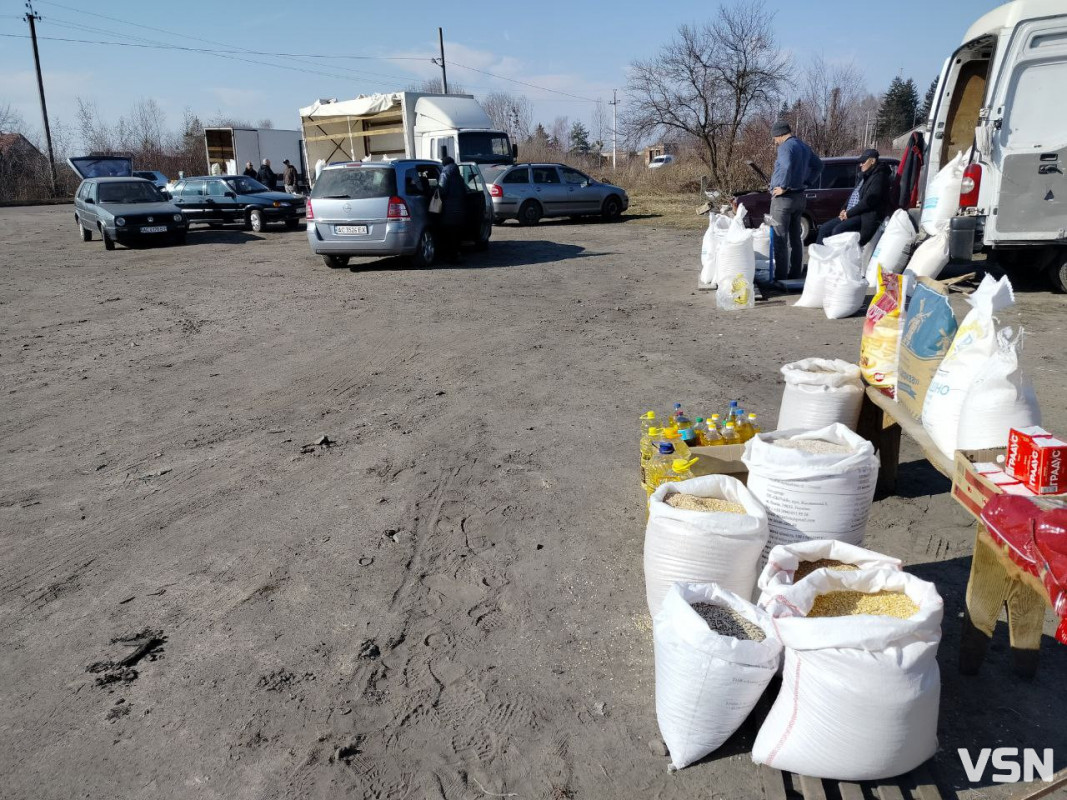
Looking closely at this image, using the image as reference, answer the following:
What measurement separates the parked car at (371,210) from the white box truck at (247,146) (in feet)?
64.3

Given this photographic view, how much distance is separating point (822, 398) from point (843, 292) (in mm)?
4651

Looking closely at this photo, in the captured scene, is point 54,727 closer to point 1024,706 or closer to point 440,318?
point 1024,706

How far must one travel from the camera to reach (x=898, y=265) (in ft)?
28.8

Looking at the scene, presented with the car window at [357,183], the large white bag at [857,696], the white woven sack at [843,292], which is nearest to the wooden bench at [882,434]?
the large white bag at [857,696]

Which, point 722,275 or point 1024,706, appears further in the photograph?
point 722,275

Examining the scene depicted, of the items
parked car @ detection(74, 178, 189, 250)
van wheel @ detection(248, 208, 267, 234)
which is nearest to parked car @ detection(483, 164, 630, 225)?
van wheel @ detection(248, 208, 267, 234)

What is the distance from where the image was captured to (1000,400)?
2.93 meters

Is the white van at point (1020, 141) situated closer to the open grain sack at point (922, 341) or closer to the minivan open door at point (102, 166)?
the open grain sack at point (922, 341)

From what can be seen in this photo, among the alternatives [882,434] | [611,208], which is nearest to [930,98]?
[611,208]

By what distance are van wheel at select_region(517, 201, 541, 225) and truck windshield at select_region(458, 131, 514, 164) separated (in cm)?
358

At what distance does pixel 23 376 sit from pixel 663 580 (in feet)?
23.1

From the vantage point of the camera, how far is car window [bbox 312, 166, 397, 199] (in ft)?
41.2

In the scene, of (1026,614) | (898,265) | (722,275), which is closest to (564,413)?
(1026,614)

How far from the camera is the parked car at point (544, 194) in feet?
Result: 65.0
